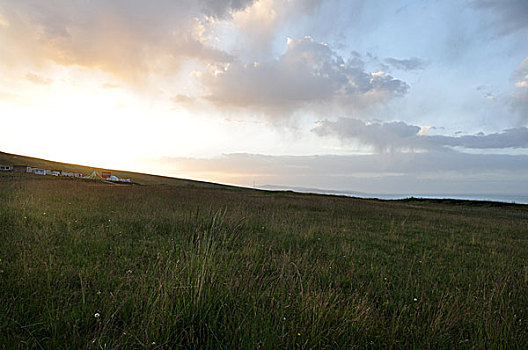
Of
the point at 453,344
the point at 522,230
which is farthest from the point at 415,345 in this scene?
the point at 522,230

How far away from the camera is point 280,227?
9750 mm

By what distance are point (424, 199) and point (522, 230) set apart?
1415 inches

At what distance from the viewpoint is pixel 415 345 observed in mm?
2787

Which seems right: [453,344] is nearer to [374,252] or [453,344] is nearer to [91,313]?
[91,313]

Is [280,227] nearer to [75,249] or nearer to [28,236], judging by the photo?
[75,249]

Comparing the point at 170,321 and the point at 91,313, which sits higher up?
the point at 170,321

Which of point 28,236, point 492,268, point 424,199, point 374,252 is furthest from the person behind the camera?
point 424,199

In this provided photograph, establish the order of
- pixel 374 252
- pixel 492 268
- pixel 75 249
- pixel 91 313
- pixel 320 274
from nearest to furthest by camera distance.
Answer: pixel 91 313
pixel 320 274
pixel 75 249
pixel 492 268
pixel 374 252

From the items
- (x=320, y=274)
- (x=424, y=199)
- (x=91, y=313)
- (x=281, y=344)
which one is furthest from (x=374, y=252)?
(x=424, y=199)

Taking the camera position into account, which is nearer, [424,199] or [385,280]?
[385,280]

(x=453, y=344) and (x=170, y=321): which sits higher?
(x=170, y=321)

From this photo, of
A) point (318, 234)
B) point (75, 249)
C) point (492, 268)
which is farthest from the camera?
point (318, 234)

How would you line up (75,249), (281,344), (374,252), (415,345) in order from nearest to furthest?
(281,344) < (415,345) < (75,249) < (374,252)

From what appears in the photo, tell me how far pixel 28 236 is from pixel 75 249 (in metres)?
1.36
